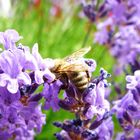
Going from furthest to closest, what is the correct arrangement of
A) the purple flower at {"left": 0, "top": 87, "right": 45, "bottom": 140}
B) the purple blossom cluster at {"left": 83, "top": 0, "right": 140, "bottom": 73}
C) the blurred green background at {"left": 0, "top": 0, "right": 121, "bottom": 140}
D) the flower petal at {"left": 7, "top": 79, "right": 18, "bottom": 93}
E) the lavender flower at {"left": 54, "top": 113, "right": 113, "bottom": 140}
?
the blurred green background at {"left": 0, "top": 0, "right": 121, "bottom": 140}, the purple blossom cluster at {"left": 83, "top": 0, "right": 140, "bottom": 73}, the lavender flower at {"left": 54, "top": 113, "right": 113, "bottom": 140}, the purple flower at {"left": 0, "top": 87, "right": 45, "bottom": 140}, the flower petal at {"left": 7, "top": 79, "right": 18, "bottom": 93}

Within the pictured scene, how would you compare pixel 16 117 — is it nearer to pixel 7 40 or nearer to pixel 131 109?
pixel 7 40

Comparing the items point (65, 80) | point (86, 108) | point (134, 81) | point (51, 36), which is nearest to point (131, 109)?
point (134, 81)

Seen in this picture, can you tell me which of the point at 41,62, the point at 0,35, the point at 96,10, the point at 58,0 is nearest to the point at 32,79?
the point at 41,62

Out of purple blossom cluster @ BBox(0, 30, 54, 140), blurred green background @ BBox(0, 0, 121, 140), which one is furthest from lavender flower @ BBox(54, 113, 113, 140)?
blurred green background @ BBox(0, 0, 121, 140)

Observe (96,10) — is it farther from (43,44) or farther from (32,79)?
(32,79)

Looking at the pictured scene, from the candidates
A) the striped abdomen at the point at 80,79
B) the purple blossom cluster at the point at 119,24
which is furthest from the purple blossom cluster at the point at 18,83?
the purple blossom cluster at the point at 119,24

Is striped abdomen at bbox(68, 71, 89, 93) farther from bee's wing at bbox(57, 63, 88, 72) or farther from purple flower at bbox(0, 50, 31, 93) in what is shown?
purple flower at bbox(0, 50, 31, 93)
